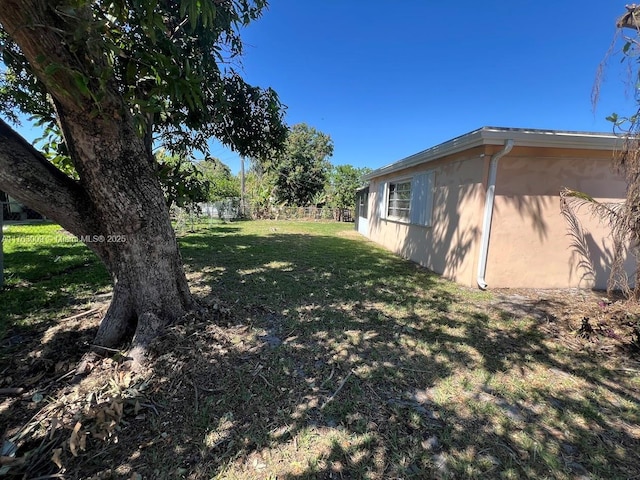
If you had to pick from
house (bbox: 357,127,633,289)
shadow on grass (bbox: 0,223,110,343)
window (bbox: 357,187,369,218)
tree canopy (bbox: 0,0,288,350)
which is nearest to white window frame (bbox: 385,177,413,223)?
house (bbox: 357,127,633,289)

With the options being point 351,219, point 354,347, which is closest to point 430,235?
point 354,347

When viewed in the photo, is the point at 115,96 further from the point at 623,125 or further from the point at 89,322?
the point at 623,125

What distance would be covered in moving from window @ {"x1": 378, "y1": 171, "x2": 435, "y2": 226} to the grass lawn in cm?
298

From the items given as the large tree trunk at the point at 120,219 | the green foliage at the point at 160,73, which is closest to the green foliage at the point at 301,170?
the green foliage at the point at 160,73

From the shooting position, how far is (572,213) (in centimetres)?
480

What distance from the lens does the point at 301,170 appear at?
914 inches

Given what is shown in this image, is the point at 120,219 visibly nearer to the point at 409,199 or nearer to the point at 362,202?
the point at 409,199

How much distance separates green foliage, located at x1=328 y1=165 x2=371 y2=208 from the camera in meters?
21.6

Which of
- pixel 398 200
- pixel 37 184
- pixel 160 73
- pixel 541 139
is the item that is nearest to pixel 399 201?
pixel 398 200

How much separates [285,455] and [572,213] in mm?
5663

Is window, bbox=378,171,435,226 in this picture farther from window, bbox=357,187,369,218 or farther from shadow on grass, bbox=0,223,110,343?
shadow on grass, bbox=0,223,110,343

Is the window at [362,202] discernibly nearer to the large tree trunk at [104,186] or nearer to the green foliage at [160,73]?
the green foliage at [160,73]

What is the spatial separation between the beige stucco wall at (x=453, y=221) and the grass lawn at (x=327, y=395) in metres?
1.40

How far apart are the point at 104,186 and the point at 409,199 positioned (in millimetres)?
6879
